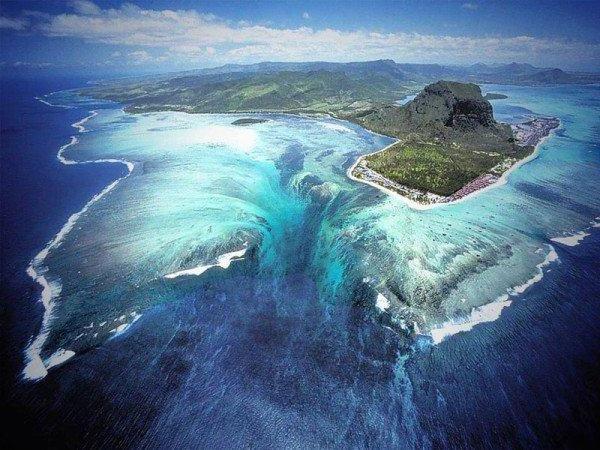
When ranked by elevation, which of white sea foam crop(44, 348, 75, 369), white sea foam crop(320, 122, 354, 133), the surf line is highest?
white sea foam crop(44, 348, 75, 369)

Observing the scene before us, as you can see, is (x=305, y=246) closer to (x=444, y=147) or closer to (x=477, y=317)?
(x=477, y=317)

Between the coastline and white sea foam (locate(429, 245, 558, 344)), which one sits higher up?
white sea foam (locate(429, 245, 558, 344))

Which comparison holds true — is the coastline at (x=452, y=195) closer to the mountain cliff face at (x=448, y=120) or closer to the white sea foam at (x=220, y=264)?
the mountain cliff face at (x=448, y=120)

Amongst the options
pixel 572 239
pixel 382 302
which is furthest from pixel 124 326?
pixel 572 239

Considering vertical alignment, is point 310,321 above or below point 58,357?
above

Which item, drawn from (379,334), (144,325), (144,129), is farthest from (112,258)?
(144,129)

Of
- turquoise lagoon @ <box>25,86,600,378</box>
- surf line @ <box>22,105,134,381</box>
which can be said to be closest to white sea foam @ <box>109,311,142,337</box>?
turquoise lagoon @ <box>25,86,600,378</box>

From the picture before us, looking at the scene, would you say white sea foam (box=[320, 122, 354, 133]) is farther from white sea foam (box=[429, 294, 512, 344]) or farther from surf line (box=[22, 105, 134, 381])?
white sea foam (box=[429, 294, 512, 344])
